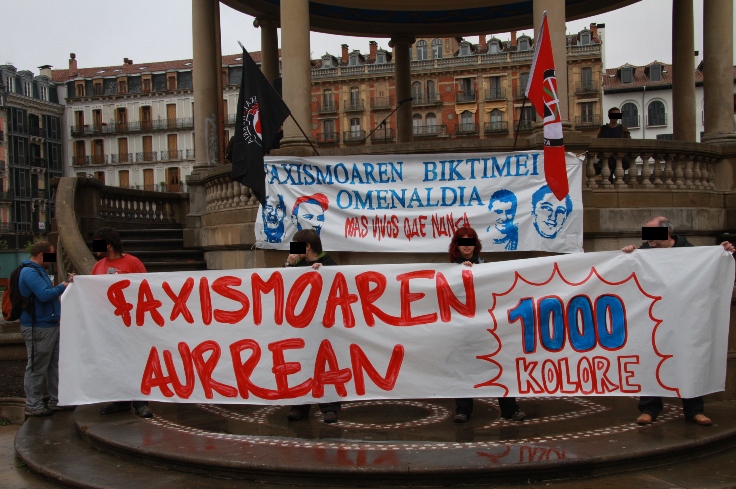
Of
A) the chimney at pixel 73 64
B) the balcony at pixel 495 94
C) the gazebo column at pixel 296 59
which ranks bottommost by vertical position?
the gazebo column at pixel 296 59

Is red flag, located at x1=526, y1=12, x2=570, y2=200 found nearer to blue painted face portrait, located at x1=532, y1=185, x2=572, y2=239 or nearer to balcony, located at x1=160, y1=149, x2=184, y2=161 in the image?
blue painted face portrait, located at x1=532, y1=185, x2=572, y2=239

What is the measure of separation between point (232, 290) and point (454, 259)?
2225mm

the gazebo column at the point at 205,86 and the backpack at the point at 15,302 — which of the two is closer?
the backpack at the point at 15,302

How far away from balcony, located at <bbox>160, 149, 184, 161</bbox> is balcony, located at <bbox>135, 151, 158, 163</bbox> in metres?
1.00

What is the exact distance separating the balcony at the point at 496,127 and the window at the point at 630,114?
1163cm

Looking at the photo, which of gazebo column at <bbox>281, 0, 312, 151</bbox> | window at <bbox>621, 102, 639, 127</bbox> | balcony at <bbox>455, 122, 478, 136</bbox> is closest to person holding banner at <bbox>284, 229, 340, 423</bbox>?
gazebo column at <bbox>281, 0, 312, 151</bbox>

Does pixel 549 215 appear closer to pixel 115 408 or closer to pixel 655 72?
pixel 115 408

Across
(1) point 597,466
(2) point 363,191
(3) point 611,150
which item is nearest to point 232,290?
(2) point 363,191

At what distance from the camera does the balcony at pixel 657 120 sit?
245ft

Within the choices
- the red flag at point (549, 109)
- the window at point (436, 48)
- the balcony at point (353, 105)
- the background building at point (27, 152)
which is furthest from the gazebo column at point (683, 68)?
the background building at point (27, 152)

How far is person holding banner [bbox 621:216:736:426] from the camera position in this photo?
6.75 m

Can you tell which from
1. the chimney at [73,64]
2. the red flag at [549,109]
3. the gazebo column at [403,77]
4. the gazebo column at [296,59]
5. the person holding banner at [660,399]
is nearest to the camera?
the person holding banner at [660,399]

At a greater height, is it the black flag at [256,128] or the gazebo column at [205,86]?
the gazebo column at [205,86]

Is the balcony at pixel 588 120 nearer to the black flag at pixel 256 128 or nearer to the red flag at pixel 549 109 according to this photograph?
the red flag at pixel 549 109
